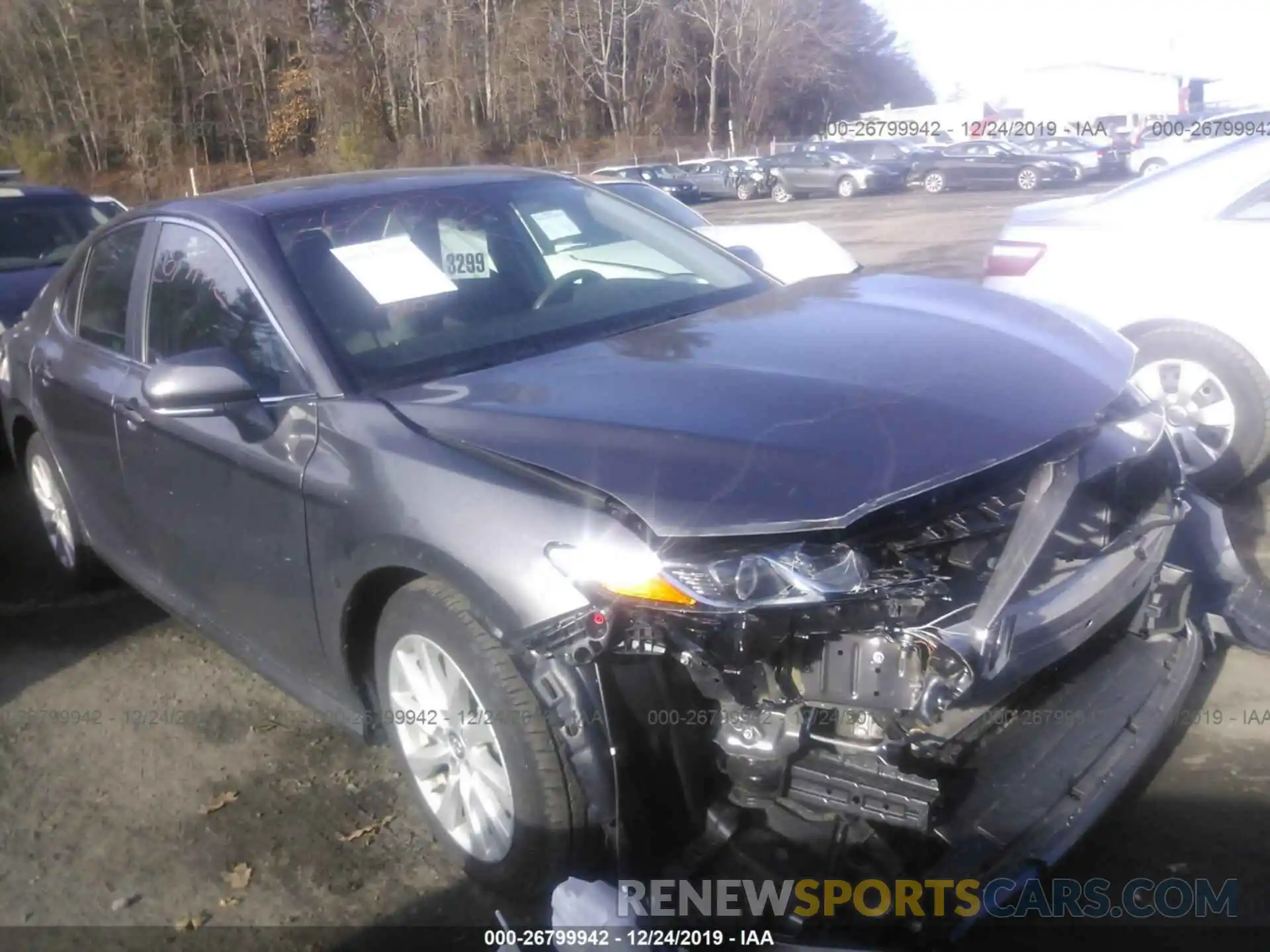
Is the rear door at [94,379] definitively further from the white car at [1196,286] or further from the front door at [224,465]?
the white car at [1196,286]

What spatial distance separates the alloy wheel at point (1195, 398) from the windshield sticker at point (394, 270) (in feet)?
10.1

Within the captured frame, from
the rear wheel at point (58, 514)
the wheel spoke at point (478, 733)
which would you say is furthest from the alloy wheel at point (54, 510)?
the wheel spoke at point (478, 733)

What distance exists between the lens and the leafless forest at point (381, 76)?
45.5 m

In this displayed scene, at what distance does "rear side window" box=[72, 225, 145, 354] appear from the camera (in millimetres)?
3924

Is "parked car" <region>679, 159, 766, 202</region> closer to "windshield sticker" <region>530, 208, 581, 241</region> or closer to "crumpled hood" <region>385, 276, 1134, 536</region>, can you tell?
"windshield sticker" <region>530, 208, 581, 241</region>

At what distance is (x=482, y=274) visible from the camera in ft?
11.5

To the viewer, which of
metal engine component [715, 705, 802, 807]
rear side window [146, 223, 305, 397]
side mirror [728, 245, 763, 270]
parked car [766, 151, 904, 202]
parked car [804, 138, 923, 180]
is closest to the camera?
metal engine component [715, 705, 802, 807]

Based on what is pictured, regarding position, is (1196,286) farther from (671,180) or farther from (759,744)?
(671,180)

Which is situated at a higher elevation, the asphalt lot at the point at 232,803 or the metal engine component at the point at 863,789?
the metal engine component at the point at 863,789

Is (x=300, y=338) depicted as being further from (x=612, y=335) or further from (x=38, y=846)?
Result: (x=38, y=846)

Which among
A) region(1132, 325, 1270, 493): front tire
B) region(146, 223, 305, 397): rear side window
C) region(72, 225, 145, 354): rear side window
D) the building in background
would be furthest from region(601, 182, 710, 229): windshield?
the building in background

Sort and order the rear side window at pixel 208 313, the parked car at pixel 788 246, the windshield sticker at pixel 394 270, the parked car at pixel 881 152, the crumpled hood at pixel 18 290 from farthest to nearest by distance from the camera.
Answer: the parked car at pixel 881 152, the parked car at pixel 788 246, the crumpled hood at pixel 18 290, the windshield sticker at pixel 394 270, the rear side window at pixel 208 313

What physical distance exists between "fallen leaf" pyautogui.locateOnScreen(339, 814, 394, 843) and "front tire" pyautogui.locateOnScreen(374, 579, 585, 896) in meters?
0.27

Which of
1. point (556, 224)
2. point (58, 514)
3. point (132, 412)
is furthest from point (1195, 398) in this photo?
point (58, 514)
